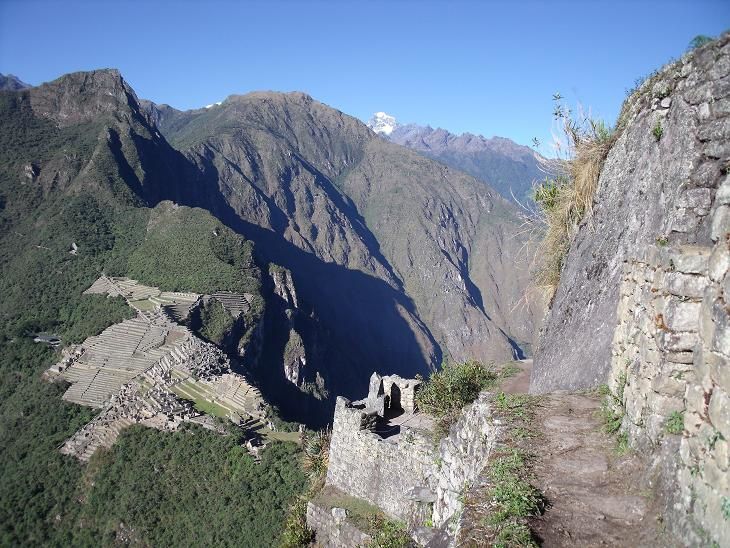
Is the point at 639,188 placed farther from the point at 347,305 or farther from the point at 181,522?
the point at 347,305

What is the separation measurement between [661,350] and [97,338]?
45.6 m

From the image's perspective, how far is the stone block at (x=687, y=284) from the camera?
378 centimetres

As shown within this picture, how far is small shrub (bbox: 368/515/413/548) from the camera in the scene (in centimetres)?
887

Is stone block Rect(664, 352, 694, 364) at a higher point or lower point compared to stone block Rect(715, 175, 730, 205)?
lower

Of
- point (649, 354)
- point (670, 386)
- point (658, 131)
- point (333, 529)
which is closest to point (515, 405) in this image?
point (649, 354)

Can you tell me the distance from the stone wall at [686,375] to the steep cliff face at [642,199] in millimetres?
533

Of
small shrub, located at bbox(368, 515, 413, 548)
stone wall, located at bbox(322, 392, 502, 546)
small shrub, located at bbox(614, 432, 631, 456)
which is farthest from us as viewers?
small shrub, located at bbox(368, 515, 413, 548)

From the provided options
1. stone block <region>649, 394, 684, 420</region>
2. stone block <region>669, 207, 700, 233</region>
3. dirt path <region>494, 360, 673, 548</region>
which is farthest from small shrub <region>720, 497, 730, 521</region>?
stone block <region>669, 207, 700, 233</region>

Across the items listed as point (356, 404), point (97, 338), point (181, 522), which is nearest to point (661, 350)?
point (356, 404)

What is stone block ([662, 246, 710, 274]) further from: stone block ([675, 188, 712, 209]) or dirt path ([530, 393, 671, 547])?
dirt path ([530, 393, 671, 547])

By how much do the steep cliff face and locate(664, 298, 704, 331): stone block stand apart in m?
1.26

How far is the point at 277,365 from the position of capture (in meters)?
65.2

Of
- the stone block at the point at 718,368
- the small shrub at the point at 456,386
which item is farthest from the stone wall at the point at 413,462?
the stone block at the point at 718,368

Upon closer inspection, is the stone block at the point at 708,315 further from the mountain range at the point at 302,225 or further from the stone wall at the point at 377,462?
the mountain range at the point at 302,225
